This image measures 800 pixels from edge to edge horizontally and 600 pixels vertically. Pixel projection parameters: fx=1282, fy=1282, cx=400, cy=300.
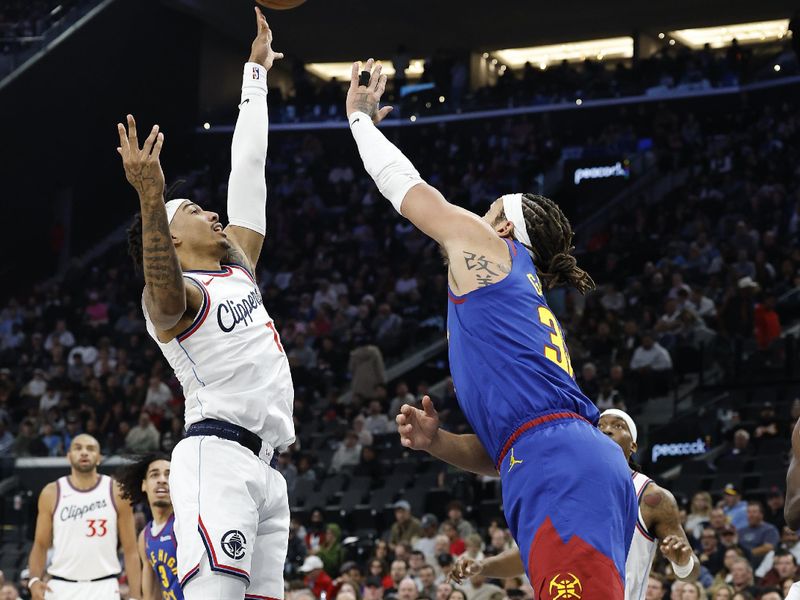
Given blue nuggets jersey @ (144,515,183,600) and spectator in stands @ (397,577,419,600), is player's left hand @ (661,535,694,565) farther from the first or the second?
spectator in stands @ (397,577,419,600)

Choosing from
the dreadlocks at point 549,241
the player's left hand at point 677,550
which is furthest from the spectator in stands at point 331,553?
the dreadlocks at point 549,241

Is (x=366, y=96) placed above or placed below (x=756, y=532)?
above

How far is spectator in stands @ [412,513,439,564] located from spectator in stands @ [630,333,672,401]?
3649 mm

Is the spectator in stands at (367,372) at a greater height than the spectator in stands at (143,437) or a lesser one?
greater

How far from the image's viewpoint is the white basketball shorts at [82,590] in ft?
30.7

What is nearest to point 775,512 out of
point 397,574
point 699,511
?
point 699,511

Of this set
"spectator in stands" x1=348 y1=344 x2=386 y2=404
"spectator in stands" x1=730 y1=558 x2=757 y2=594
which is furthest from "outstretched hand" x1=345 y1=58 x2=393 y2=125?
"spectator in stands" x1=348 y1=344 x2=386 y2=404

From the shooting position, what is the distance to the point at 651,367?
55.8ft

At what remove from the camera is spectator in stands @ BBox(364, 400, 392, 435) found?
1823 cm

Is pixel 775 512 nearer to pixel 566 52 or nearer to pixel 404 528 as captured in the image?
pixel 404 528

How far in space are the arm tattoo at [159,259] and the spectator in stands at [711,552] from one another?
26.4ft

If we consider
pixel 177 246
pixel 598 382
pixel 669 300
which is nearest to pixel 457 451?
pixel 177 246

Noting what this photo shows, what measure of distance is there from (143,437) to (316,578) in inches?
213

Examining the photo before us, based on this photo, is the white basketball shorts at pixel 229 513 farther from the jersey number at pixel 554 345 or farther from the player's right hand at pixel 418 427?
the jersey number at pixel 554 345
